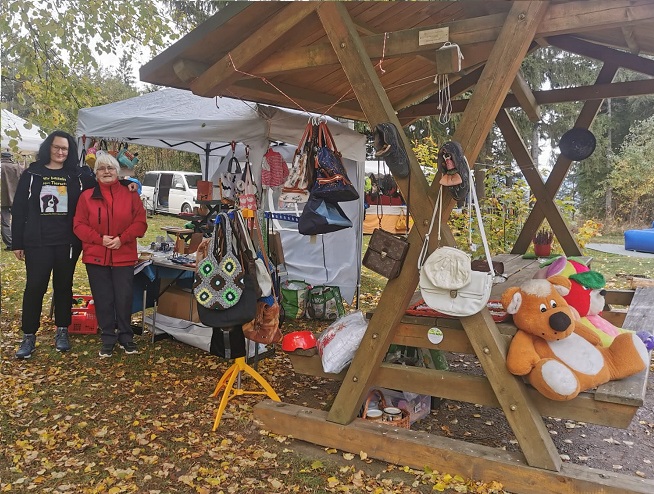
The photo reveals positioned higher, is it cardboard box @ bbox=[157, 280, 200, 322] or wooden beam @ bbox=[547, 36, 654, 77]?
wooden beam @ bbox=[547, 36, 654, 77]

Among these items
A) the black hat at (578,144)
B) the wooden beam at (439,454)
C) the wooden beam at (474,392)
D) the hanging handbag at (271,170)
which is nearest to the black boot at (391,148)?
the wooden beam at (474,392)

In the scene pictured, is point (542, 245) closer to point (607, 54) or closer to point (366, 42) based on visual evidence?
point (607, 54)

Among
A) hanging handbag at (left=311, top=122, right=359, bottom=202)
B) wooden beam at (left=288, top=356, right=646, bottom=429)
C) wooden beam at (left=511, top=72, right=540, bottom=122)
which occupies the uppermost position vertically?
wooden beam at (left=511, top=72, right=540, bottom=122)

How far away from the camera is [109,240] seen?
15.1 ft

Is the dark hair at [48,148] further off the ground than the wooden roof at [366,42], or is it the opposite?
the wooden roof at [366,42]

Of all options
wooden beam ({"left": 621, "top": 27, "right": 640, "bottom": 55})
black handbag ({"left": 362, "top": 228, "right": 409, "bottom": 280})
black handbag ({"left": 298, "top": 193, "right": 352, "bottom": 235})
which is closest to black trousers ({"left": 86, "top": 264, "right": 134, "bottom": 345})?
black handbag ({"left": 298, "top": 193, "right": 352, "bottom": 235})

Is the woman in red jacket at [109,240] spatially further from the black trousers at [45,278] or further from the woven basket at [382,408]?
the woven basket at [382,408]

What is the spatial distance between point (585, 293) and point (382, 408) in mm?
1495

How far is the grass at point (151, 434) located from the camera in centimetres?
297

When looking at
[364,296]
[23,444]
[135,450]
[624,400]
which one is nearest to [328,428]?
[135,450]

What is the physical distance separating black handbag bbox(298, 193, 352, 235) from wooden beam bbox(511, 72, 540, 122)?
2.68 meters

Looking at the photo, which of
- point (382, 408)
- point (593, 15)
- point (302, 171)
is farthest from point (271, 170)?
point (593, 15)

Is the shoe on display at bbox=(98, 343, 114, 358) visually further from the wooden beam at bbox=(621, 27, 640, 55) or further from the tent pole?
the wooden beam at bbox=(621, 27, 640, 55)

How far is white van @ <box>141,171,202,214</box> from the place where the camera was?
1808 cm
